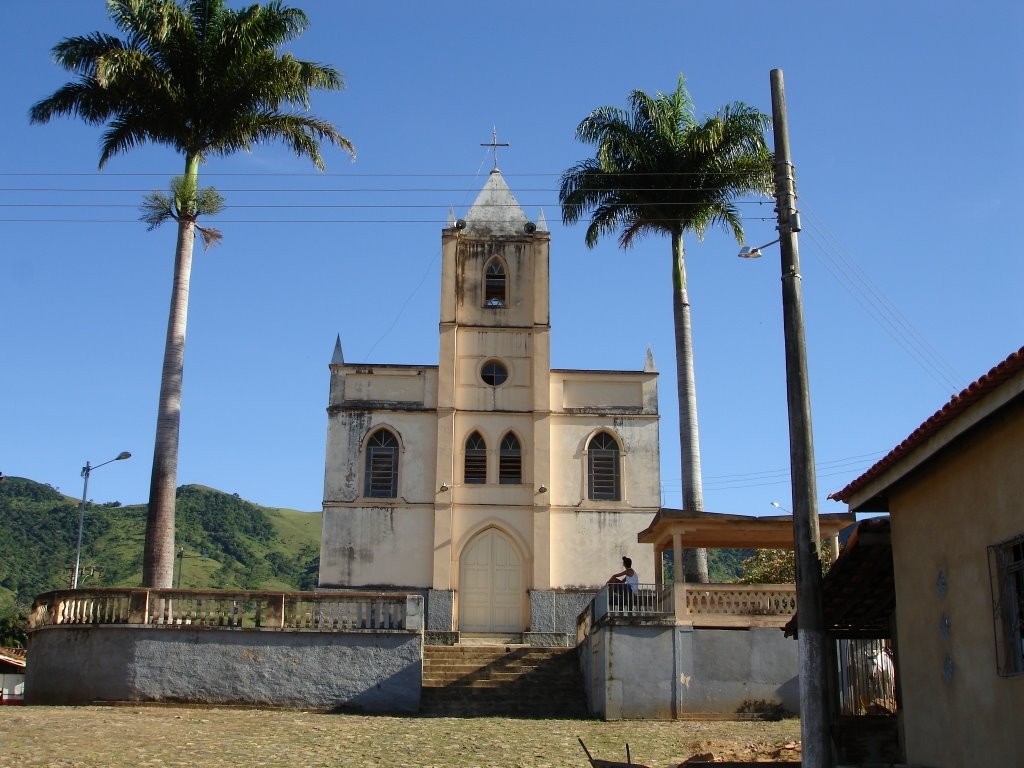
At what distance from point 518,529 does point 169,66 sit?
13377 millimetres

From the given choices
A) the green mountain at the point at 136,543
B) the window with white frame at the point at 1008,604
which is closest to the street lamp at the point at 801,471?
the window with white frame at the point at 1008,604

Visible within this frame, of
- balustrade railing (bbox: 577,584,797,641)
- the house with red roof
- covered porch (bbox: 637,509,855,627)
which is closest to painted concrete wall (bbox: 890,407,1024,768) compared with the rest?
the house with red roof

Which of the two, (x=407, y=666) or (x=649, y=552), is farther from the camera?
(x=649, y=552)

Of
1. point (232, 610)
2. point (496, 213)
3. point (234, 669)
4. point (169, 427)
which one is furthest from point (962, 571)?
point (496, 213)

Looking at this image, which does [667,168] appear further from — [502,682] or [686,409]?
[502,682]

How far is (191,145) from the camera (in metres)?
26.7

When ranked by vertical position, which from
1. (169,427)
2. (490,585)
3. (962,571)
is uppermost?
(169,427)

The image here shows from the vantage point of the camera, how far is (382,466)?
98.8 ft

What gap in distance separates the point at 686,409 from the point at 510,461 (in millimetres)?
4625

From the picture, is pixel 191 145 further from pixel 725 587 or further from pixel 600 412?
pixel 725 587

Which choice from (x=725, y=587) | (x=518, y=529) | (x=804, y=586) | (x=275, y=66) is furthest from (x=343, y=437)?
(x=804, y=586)

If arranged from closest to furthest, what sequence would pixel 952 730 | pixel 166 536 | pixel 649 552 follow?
pixel 952 730, pixel 166 536, pixel 649 552

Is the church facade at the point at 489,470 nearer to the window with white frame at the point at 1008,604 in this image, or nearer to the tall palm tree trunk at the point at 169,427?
the tall palm tree trunk at the point at 169,427

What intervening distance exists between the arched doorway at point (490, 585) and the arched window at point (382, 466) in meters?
2.46
